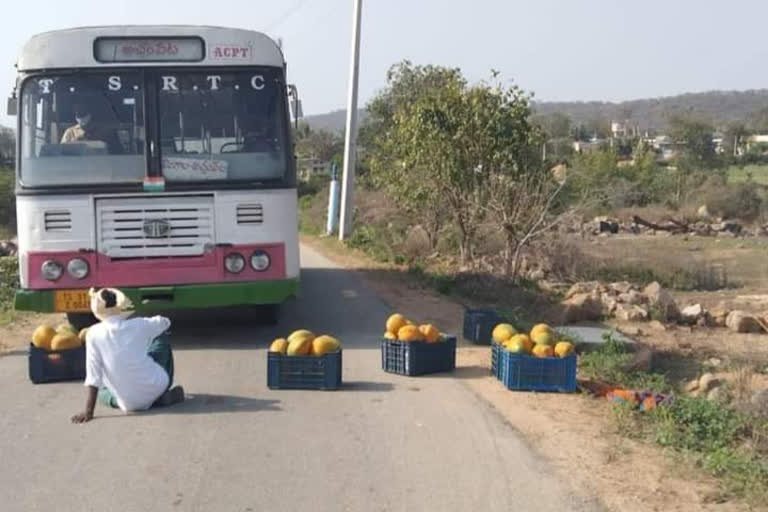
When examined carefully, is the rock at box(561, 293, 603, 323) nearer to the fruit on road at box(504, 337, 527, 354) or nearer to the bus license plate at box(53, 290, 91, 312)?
the fruit on road at box(504, 337, 527, 354)

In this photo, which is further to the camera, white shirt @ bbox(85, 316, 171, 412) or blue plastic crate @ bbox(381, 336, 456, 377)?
blue plastic crate @ bbox(381, 336, 456, 377)

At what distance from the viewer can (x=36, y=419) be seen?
7426 millimetres

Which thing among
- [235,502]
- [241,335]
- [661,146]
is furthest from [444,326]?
[661,146]

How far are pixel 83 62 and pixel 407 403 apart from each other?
5069 millimetres

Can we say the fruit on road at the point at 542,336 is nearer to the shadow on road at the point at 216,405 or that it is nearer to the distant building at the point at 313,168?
the shadow on road at the point at 216,405

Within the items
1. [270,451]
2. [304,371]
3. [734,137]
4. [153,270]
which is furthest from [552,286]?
[734,137]

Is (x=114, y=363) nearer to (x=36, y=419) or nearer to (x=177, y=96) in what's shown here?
(x=36, y=419)

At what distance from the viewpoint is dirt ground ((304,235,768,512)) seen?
221 inches

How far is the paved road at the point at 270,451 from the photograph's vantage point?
5.59 metres

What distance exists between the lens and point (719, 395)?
7914 millimetres

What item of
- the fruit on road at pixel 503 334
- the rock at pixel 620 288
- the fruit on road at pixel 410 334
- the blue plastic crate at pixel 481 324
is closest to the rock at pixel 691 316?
the rock at pixel 620 288

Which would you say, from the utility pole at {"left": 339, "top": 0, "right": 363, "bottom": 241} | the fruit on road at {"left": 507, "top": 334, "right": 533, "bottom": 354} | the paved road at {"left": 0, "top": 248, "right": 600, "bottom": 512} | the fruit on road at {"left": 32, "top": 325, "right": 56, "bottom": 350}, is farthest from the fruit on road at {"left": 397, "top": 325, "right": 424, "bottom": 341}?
the utility pole at {"left": 339, "top": 0, "right": 363, "bottom": 241}

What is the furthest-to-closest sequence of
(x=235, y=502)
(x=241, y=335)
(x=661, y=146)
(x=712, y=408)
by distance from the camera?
(x=661, y=146)
(x=241, y=335)
(x=712, y=408)
(x=235, y=502)

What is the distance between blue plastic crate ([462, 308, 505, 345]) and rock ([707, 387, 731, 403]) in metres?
2.80
